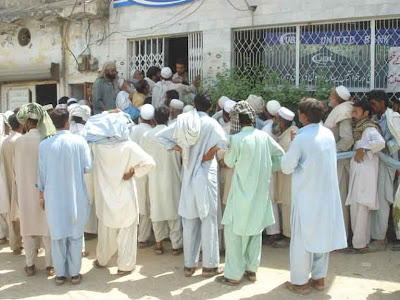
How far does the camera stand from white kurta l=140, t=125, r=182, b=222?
5.54 m

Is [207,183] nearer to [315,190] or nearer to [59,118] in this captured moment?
[315,190]

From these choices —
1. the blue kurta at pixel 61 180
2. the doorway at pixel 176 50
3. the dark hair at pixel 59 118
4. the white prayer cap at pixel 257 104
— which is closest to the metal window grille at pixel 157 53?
the doorway at pixel 176 50

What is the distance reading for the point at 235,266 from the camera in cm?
450

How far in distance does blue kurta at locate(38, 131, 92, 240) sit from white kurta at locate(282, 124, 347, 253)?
1964 mm

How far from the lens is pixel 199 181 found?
472 cm

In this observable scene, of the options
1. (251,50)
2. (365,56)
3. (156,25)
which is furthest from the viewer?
(156,25)

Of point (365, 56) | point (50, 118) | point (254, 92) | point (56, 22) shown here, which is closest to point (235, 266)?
point (50, 118)

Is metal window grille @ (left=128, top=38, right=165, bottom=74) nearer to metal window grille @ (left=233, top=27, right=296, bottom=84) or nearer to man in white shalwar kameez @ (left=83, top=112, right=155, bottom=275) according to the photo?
metal window grille @ (left=233, top=27, right=296, bottom=84)

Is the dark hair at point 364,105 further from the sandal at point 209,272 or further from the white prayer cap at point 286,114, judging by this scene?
the sandal at point 209,272

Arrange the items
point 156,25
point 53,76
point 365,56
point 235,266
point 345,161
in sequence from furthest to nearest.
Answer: point 53,76, point 156,25, point 365,56, point 345,161, point 235,266

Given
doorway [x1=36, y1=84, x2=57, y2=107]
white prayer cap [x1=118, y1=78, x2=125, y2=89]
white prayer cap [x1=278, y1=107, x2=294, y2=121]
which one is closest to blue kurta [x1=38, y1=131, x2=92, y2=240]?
white prayer cap [x1=278, y1=107, x2=294, y2=121]

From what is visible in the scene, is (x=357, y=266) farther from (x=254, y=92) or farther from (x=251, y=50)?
(x=251, y=50)

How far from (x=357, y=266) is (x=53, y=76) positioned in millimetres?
6910

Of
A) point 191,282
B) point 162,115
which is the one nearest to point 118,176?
point 162,115
